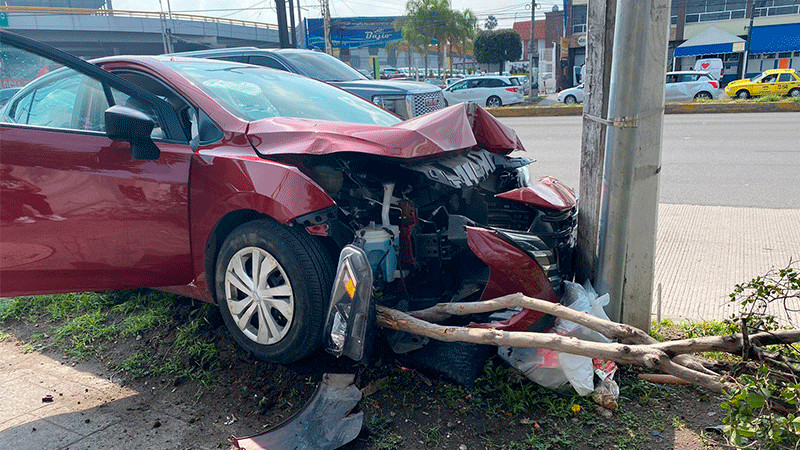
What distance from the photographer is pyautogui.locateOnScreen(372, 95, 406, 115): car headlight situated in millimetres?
9586

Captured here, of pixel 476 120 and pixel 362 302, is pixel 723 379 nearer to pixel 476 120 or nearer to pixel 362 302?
pixel 362 302

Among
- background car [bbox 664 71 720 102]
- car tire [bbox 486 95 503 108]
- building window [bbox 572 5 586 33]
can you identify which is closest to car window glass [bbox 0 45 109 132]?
background car [bbox 664 71 720 102]

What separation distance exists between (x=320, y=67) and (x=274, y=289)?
797 cm

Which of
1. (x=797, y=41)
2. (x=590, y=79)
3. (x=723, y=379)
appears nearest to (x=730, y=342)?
(x=723, y=379)

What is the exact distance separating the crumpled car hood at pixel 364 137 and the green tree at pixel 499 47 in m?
43.5

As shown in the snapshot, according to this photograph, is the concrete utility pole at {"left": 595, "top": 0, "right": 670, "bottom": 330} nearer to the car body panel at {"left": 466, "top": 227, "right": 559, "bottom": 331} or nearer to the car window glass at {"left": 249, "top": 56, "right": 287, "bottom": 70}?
the car body panel at {"left": 466, "top": 227, "right": 559, "bottom": 331}

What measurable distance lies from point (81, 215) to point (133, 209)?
0.91ft

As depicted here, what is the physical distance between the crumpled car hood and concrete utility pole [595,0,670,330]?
2.82ft

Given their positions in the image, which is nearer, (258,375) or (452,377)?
(452,377)

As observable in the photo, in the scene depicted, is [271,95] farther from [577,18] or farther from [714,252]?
[577,18]

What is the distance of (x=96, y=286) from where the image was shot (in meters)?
3.47

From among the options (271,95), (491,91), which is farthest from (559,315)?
(491,91)

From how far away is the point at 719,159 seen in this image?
31.2 ft

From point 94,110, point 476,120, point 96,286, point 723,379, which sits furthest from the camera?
point 476,120
